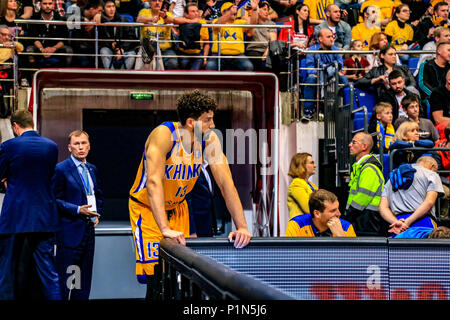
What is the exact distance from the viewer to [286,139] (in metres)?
12.1

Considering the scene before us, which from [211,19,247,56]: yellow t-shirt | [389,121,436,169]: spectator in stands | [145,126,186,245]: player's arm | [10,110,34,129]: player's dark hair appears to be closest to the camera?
[145,126,186,245]: player's arm

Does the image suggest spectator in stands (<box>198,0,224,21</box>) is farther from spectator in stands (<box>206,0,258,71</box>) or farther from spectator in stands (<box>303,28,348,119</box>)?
spectator in stands (<box>303,28,348,119</box>)

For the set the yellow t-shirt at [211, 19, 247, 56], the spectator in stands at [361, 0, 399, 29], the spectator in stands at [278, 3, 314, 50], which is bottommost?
the yellow t-shirt at [211, 19, 247, 56]

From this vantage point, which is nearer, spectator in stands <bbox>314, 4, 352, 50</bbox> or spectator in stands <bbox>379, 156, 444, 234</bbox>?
spectator in stands <bbox>379, 156, 444, 234</bbox>

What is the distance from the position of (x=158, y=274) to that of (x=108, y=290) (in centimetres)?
483

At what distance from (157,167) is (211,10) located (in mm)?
8484

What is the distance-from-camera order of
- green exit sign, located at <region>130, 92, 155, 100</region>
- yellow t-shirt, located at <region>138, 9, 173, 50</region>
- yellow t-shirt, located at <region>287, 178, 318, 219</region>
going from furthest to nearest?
green exit sign, located at <region>130, 92, 155, 100</region>
yellow t-shirt, located at <region>138, 9, 173, 50</region>
yellow t-shirt, located at <region>287, 178, 318, 219</region>

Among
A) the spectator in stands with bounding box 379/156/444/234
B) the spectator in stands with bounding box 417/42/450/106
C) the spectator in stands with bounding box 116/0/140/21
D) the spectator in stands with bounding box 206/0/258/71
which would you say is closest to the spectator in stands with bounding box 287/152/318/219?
the spectator in stands with bounding box 379/156/444/234

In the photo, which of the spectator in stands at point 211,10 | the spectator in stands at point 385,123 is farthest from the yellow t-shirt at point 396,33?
the spectator in stands at point 385,123

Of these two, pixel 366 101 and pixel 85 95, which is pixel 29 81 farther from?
pixel 366 101

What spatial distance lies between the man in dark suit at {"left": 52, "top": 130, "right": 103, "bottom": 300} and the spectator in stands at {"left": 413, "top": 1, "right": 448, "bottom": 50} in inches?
331

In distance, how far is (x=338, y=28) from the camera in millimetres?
12984

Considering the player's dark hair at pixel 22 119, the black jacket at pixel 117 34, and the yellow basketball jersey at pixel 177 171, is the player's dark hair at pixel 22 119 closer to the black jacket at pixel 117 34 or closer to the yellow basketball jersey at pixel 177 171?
the yellow basketball jersey at pixel 177 171

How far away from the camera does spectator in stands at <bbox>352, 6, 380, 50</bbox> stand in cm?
1340
